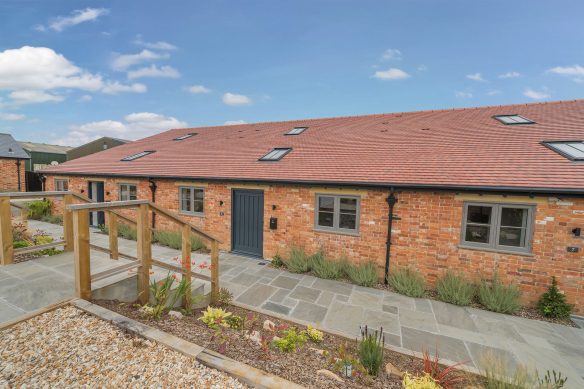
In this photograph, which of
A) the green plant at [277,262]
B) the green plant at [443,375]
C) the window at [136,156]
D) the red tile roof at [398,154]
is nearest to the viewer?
the green plant at [443,375]

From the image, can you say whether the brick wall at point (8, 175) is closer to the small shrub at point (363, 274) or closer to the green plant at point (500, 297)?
the small shrub at point (363, 274)

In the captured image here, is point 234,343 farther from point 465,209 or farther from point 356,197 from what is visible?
point 465,209

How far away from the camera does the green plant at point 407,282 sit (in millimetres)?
5907

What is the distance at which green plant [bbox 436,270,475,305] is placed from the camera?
555 cm

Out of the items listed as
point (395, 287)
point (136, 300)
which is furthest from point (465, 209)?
point (136, 300)

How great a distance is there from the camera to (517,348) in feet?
13.6

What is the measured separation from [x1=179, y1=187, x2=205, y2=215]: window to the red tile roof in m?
0.63

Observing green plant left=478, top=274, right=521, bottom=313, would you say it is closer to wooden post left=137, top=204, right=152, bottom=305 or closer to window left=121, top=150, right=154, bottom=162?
wooden post left=137, top=204, right=152, bottom=305

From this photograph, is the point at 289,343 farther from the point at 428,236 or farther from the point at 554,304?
the point at 554,304

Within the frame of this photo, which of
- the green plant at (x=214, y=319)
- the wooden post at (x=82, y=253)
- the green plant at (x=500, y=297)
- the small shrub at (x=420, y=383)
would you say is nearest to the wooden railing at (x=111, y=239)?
the wooden post at (x=82, y=253)

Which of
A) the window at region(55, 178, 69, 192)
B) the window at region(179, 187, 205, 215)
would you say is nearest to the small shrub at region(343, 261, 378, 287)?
the window at region(179, 187, 205, 215)

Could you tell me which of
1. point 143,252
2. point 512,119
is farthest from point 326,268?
point 512,119

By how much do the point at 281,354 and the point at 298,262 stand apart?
4084mm

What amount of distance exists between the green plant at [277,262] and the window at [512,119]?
885 cm
